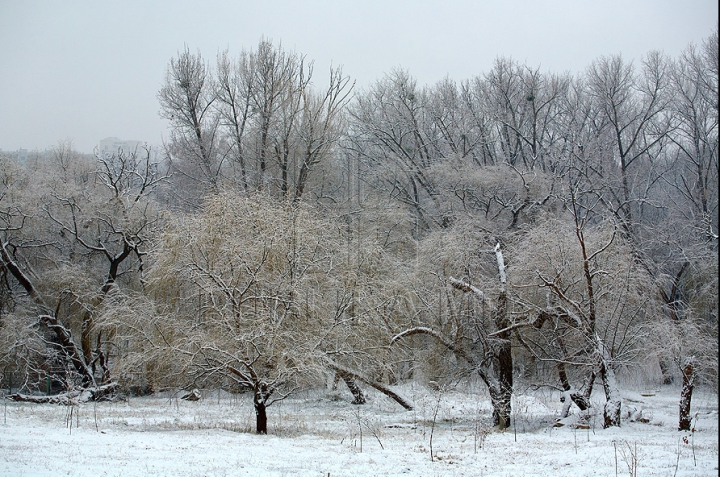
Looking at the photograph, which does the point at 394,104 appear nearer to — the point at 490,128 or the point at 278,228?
the point at 490,128

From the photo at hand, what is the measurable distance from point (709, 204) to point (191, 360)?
573 inches

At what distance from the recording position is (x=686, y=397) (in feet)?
39.4

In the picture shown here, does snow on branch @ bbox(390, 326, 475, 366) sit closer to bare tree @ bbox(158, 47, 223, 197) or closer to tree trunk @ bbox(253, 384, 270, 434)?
tree trunk @ bbox(253, 384, 270, 434)

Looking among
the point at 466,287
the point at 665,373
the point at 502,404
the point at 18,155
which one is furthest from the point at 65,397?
the point at 665,373

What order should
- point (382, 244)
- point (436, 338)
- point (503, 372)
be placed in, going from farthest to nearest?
1. point (382, 244)
2. point (436, 338)
3. point (503, 372)

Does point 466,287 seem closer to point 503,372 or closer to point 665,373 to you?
point 503,372

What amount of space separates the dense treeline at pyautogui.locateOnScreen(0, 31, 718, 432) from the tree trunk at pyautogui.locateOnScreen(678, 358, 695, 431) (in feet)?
0.16

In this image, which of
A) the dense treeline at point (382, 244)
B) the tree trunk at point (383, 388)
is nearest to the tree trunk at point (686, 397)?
the dense treeline at point (382, 244)

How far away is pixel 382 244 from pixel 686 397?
36.0 feet

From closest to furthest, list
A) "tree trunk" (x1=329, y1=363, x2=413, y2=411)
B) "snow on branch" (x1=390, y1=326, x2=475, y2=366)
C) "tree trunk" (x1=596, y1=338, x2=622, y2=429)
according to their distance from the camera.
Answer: "tree trunk" (x1=596, y1=338, x2=622, y2=429)
"snow on branch" (x1=390, y1=326, x2=475, y2=366)
"tree trunk" (x1=329, y1=363, x2=413, y2=411)

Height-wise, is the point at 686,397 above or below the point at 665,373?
below

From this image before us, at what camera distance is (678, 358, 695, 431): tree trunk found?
11.9 m

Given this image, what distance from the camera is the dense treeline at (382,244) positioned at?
516 inches

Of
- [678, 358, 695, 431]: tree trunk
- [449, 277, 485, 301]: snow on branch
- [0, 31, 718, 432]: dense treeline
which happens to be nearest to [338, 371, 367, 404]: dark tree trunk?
[0, 31, 718, 432]: dense treeline
